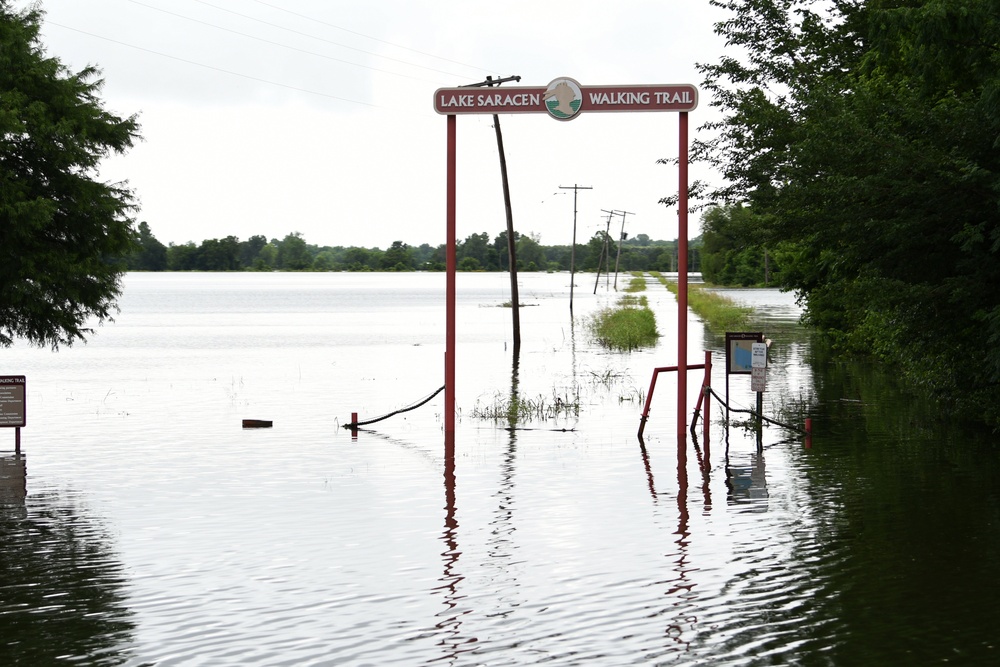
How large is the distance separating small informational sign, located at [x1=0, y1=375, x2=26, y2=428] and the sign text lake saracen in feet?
25.5

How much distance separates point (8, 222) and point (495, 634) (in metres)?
16.2

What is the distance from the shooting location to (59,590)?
874 centimetres

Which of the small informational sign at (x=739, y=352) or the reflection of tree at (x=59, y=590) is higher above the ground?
the small informational sign at (x=739, y=352)

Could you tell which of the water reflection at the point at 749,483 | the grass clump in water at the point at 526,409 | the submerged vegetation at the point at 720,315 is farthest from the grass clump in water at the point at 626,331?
the water reflection at the point at 749,483

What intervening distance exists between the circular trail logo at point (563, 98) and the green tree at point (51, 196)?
968 centimetres

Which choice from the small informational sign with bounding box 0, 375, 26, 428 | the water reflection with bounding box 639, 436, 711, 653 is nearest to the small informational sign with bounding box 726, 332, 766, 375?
the water reflection with bounding box 639, 436, 711, 653

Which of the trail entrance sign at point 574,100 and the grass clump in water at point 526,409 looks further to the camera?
the grass clump in water at point 526,409

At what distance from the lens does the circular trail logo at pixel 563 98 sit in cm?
1586

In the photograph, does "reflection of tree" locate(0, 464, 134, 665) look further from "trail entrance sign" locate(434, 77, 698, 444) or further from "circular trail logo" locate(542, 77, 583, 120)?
"circular trail logo" locate(542, 77, 583, 120)

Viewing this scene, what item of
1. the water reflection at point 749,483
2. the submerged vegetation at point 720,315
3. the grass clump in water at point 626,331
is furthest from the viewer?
the submerged vegetation at point 720,315

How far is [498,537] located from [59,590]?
12.4 feet

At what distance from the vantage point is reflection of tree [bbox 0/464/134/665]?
7258 millimetres

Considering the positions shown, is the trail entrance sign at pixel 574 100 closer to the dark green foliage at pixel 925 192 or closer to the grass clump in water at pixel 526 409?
the dark green foliage at pixel 925 192

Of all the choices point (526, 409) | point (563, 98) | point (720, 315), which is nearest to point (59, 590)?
point (563, 98)
